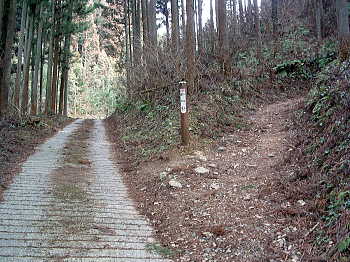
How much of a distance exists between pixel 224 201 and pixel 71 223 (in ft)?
8.52

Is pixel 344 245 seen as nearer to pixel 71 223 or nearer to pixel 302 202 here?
pixel 302 202

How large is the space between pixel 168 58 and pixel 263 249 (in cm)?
1038

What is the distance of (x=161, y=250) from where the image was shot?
4984mm

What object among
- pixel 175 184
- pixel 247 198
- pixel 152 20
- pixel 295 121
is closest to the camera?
pixel 247 198

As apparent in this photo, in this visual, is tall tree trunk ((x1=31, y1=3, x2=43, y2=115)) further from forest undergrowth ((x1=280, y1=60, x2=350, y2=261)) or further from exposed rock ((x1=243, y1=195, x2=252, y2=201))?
exposed rock ((x1=243, y1=195, x2=252, y2=201))

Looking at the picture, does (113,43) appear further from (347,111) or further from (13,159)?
(347,111)

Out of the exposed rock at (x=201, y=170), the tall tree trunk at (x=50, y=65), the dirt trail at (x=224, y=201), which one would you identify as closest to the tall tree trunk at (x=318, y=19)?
the dirt trail at (x=224, y=201)

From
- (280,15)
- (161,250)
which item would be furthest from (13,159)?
(280,15)

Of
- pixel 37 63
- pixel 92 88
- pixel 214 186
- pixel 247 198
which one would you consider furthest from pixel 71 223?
pixel 92 88

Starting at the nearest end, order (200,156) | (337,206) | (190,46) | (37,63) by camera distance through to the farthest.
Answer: (337,206)
(200,156)
(190,46)
(37,63)

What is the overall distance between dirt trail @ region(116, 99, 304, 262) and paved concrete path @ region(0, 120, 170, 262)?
417mm

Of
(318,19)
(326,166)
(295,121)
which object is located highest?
(318,19)

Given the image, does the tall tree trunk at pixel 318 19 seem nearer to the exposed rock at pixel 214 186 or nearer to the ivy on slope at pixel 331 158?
the ivy on slope at pixel 331 158

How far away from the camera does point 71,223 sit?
5.54m
